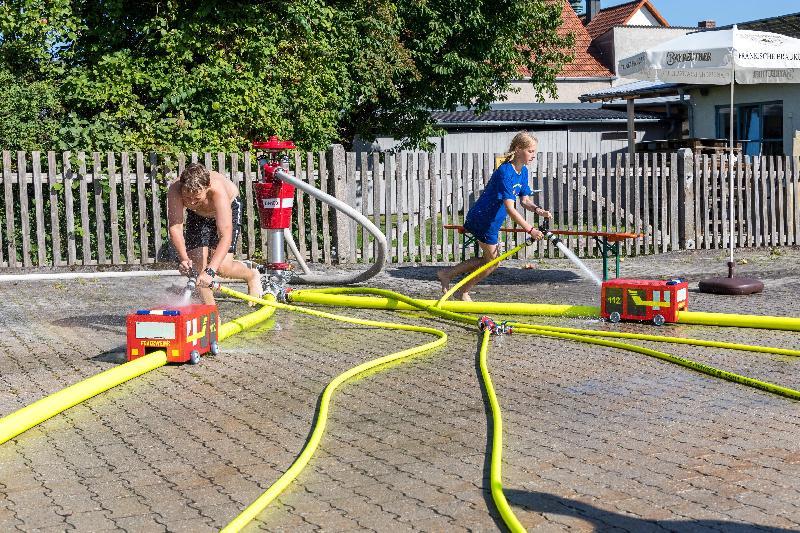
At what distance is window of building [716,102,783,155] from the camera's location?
2256cm

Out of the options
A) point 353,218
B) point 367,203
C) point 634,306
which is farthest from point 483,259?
point 367,203

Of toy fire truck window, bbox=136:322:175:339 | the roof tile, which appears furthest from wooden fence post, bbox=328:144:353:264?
the roof tile

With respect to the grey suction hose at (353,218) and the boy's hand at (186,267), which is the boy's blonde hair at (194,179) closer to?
the boy's hand at (186,267)

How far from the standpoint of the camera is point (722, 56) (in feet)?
39.4

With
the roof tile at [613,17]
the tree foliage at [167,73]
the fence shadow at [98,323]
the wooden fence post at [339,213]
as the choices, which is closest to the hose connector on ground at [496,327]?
the fence shadow at [98,323]

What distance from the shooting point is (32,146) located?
13852 mm

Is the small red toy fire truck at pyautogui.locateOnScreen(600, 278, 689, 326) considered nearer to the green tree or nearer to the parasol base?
the parasol base

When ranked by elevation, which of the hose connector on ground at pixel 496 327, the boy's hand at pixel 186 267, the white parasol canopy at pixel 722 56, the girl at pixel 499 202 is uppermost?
the white parasol canopy at pixel 722 56

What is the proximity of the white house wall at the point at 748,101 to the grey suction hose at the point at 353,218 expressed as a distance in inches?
491

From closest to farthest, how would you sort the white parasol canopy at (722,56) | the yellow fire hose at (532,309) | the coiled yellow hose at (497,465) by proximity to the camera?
the coiled yellow hose at (497,465) → the yellow fire hose at (532,309) → the white parasol canopy at (722,56)

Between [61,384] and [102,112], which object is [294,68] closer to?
[102,112]

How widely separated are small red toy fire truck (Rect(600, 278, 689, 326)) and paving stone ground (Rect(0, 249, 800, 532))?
0.22 meters

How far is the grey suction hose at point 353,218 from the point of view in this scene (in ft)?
32.7

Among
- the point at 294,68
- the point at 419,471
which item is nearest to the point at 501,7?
the point at 294,68
